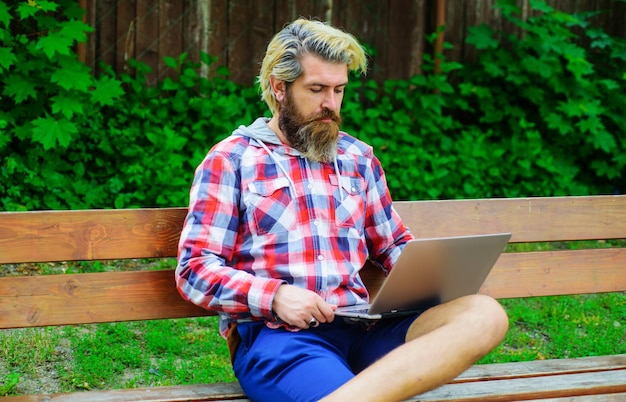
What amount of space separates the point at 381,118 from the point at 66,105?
2.57 metres

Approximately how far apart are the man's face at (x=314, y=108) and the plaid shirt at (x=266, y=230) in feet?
0.18

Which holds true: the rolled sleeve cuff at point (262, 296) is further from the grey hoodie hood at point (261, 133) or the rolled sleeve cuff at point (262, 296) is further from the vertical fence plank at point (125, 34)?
the vertical fence plank at point (125, 34)

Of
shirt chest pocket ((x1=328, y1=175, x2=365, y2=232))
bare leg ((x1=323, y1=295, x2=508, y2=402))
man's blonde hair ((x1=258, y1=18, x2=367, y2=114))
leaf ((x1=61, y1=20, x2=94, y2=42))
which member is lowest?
bare leg ((x1=323, y1=295, x2=508, y2=402))

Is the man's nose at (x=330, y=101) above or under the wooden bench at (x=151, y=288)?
above

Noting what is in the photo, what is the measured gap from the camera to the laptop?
2.42 metres

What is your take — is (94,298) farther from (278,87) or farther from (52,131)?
(52,131)

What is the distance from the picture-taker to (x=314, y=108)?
2.85 m

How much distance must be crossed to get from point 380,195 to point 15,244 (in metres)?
1.21

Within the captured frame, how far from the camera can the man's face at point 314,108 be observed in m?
2.83

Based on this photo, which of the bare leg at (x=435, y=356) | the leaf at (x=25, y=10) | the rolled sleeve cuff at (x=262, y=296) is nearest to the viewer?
the bare leg at (x=435, y=356)

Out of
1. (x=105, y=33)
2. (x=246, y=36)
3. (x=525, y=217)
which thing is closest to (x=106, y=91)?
(x=105, y=33)

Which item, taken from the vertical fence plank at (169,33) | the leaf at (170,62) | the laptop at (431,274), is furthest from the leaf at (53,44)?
the laptop at (431,274)

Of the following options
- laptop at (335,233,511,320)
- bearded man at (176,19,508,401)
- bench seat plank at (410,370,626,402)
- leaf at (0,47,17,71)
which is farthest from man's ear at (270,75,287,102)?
leaf at (0,47,17,71)

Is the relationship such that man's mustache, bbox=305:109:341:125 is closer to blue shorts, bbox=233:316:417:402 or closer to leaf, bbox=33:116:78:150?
blue shorts, bbox=233:316:417:402
